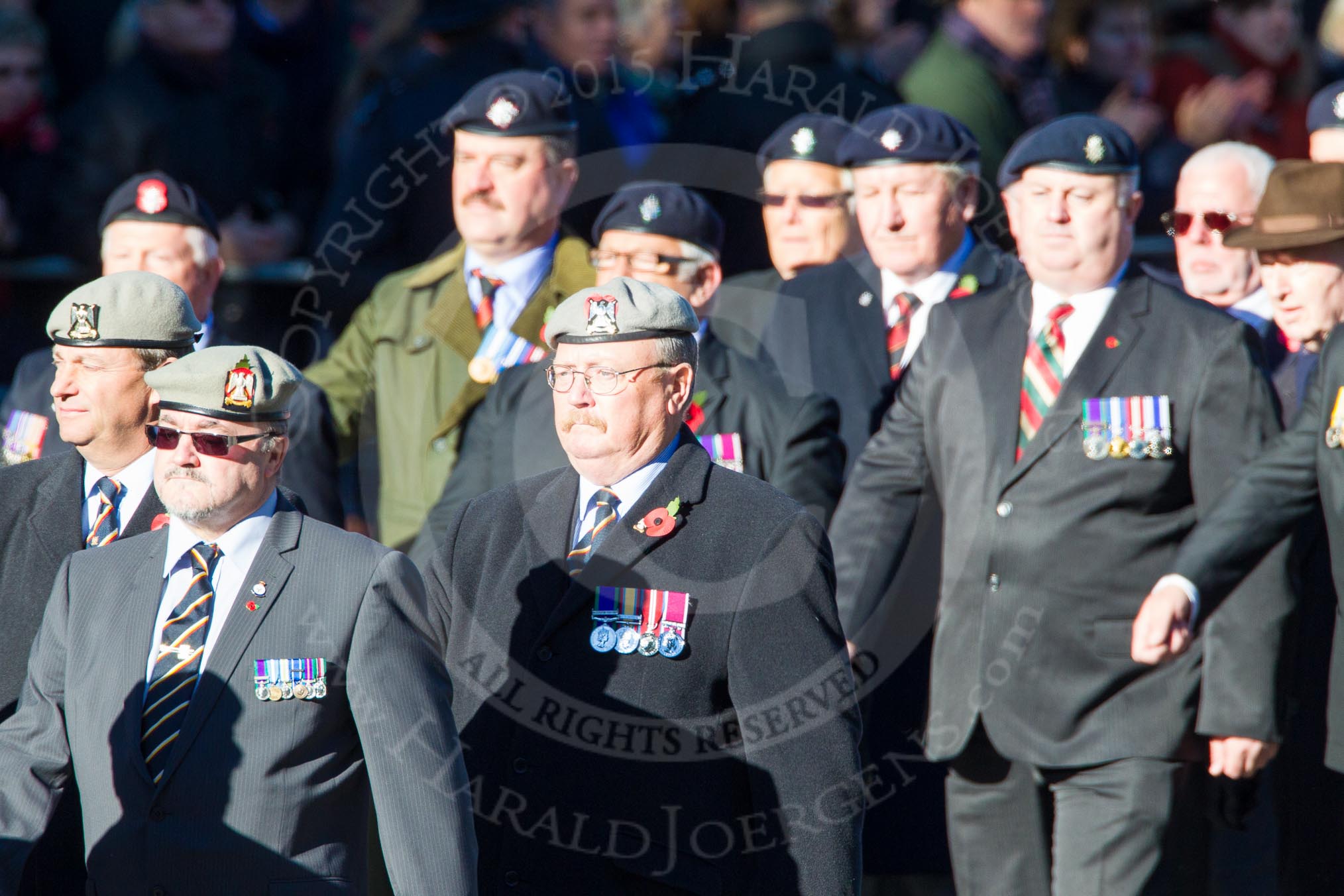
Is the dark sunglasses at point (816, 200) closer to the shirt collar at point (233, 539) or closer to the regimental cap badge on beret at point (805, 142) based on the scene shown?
the regimental cap badge on beret at point (805, 142)

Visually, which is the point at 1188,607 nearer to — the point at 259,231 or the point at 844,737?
the point at 844,737

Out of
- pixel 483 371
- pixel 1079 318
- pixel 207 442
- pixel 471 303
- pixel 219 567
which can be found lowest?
pixel 219 567

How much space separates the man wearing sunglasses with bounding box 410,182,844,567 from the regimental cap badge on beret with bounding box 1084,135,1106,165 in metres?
1.14

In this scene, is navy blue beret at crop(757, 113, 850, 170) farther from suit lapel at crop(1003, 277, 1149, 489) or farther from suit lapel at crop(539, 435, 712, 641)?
suit lapel at crop(539, 435, 712, 641)

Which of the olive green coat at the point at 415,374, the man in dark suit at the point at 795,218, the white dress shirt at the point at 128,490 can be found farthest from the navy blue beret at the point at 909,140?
the white dress shirt at the point at 128,490

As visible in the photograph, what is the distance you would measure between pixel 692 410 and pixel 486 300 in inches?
49.9

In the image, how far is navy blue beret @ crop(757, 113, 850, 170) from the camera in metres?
7.31

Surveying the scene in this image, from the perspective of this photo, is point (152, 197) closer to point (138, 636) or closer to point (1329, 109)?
point (138, 636)

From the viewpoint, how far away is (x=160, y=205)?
6863 mm

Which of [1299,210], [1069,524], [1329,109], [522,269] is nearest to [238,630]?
[1069,524]

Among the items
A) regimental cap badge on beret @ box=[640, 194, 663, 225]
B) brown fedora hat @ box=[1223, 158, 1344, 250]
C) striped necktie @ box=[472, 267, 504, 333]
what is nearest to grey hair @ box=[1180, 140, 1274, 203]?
brown fedora hat @ box=[1223, 158, 1344, 250]

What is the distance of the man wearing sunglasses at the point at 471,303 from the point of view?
7.00m

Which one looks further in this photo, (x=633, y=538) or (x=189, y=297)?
(x=189, y=297)

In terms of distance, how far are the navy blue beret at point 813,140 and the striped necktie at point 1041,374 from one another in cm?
152
